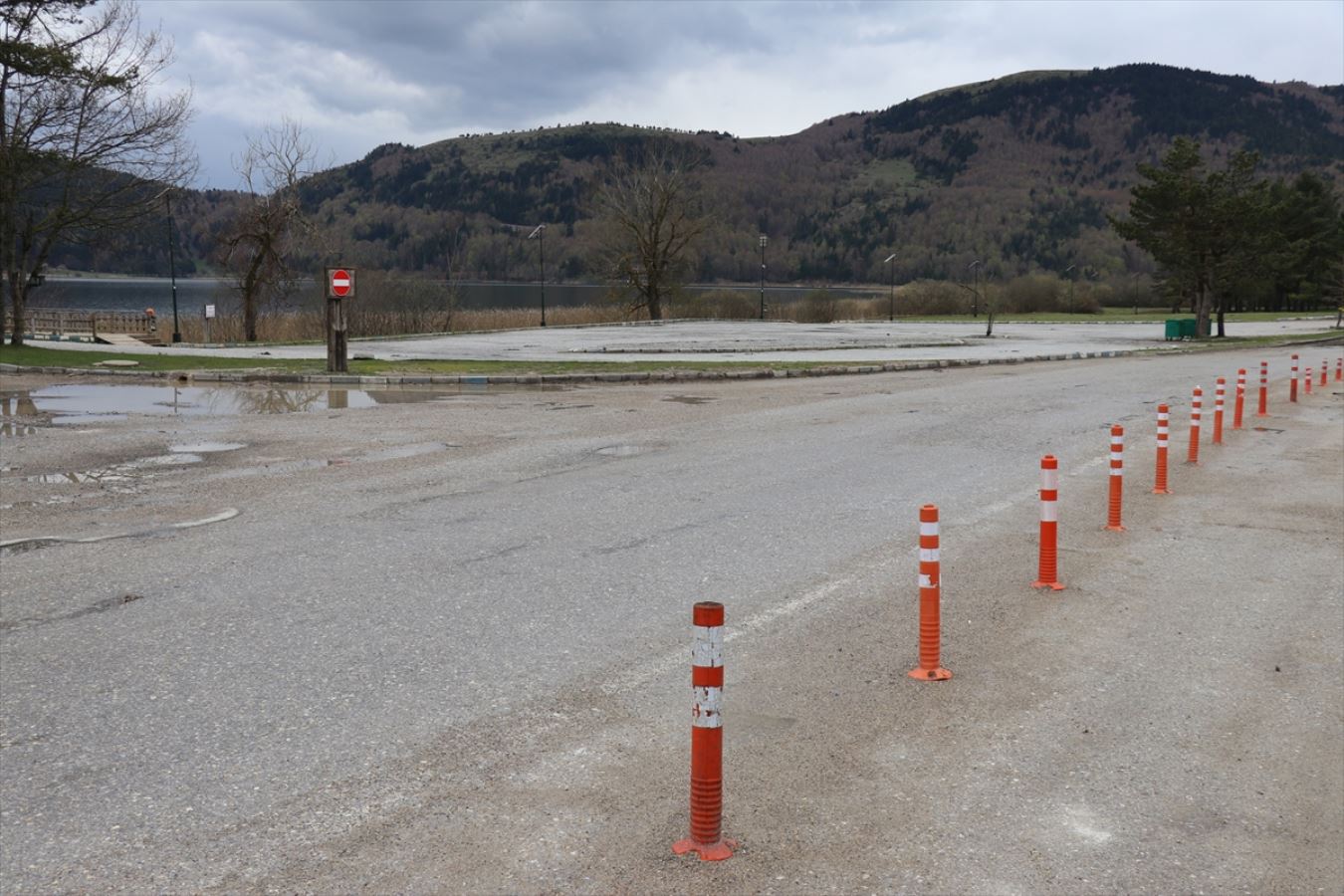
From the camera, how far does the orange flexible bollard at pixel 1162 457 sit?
1175cm

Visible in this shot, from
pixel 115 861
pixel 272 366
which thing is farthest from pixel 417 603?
pixel 272 366

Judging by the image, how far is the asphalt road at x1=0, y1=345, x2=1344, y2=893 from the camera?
418 cm

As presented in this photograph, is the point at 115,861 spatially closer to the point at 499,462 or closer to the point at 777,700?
the point at 777,700

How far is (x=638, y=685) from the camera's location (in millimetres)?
5871

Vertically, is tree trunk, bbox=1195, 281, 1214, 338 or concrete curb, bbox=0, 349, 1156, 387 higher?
tree trunk, bbox=1195, 281, 1214, 338

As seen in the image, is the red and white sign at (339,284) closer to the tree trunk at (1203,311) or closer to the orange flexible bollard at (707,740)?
the orange flexible bollard at (707,740)

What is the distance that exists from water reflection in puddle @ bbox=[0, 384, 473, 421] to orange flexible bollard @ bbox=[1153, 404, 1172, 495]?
41.6ft

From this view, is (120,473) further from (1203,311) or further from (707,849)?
(1203,311)

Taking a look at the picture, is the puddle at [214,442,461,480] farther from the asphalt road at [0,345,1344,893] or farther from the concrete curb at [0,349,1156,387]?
the concrete curb at [0,349,1156,387]

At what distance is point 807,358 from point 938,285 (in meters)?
64.8

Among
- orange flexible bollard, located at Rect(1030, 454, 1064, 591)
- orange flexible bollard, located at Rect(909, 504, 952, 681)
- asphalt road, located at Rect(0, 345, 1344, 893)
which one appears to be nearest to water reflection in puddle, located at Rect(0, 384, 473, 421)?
asphalt road, located at Rect(0, 345, 1344, 893)

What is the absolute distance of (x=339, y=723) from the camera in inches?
207

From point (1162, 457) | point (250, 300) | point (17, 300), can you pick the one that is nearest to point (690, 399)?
point (1162, 457)

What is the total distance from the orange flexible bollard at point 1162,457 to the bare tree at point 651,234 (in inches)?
2215
